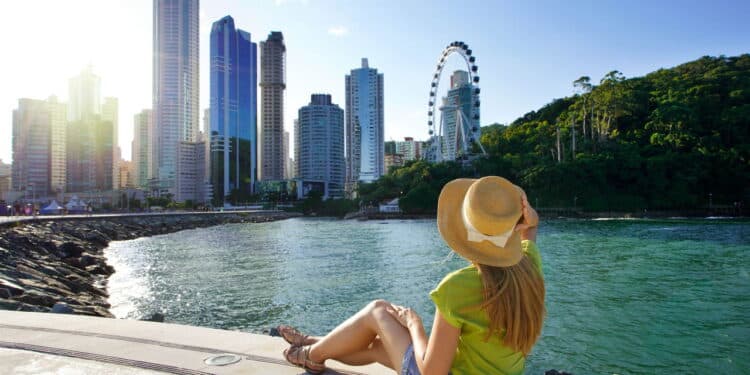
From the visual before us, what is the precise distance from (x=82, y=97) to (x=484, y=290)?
143986mm

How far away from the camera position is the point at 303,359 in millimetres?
2787

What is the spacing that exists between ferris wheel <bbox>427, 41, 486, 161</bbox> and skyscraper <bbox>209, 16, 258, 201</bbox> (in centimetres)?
5488

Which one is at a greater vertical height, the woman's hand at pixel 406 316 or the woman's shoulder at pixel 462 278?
the woman's shoulder at pixel 462 278

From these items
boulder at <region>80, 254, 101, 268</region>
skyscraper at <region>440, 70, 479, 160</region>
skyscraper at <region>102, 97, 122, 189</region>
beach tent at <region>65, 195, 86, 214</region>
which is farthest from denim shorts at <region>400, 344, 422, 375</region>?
skyscraper at <region>102, 97, 122, 189</region>

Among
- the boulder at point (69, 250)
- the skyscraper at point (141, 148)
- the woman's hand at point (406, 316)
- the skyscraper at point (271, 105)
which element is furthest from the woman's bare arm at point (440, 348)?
the skyscraper at point (141, 148)

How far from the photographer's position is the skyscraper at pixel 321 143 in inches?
5221

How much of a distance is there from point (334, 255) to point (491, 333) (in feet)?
56.9

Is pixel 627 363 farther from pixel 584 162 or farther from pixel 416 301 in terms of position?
pixel 584 162

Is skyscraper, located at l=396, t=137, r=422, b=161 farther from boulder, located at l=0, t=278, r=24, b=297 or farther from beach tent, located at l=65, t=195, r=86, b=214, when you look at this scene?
boulder, located at l=0, t=278, r=24, b=297

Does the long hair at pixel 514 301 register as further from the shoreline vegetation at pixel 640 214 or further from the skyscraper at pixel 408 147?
the skyscraper at pixel 408 147

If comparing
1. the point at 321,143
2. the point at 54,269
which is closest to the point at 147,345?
the point at 54,269

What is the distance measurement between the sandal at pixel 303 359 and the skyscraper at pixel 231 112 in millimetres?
112562

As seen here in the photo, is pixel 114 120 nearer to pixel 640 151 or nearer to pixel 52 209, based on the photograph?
pixel 52 209

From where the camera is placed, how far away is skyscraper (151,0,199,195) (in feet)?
398
